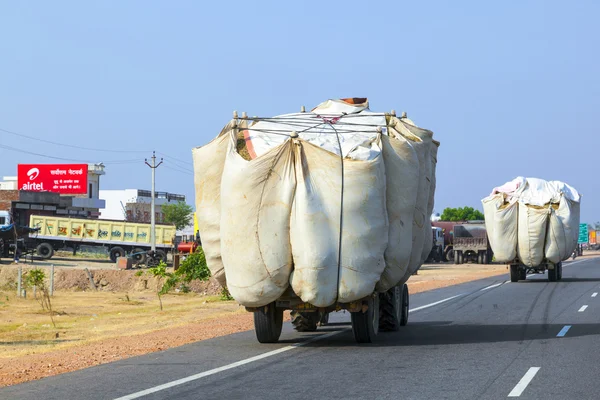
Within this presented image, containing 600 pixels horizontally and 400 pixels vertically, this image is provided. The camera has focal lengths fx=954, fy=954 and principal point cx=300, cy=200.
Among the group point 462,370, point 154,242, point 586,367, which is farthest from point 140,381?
point 154,242

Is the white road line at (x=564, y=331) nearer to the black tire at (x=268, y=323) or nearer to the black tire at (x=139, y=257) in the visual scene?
the black tire at (x=268, y=323)

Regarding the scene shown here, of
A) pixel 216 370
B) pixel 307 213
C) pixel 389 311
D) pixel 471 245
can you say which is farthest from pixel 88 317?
pixel 471 245

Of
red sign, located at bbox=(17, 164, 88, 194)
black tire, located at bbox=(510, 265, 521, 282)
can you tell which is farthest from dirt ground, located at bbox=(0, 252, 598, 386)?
red sign, located at bbox=(17, 164, 88, 194)

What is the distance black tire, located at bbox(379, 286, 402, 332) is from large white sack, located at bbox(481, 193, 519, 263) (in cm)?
1890

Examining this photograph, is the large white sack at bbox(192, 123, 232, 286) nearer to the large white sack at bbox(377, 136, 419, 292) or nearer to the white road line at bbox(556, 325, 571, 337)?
the large white sack at bbox(377, 136, 419, 292)

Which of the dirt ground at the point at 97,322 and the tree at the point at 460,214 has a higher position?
the tree at the point at 460,214

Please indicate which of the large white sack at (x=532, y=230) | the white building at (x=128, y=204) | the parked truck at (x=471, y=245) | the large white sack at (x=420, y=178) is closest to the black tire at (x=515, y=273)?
the large white sack at (x=532, y=230)

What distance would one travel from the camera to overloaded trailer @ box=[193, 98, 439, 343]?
1302 centimetres

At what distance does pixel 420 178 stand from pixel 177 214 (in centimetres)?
11008

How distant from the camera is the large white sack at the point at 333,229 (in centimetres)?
1295

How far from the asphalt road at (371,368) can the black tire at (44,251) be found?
145ft

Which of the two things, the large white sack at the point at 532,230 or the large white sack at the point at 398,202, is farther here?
the large white sack at the point at 532,230

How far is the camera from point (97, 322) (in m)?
26.5

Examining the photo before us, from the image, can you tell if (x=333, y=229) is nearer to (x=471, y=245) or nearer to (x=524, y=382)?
(x=524, y=382)
